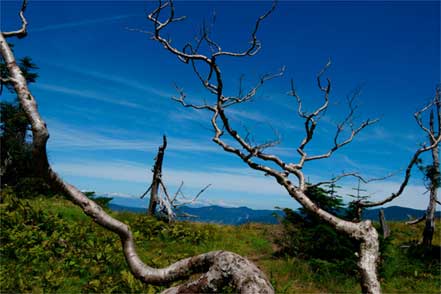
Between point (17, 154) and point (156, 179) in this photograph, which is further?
point (17, 154)

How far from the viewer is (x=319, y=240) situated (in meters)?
14.3

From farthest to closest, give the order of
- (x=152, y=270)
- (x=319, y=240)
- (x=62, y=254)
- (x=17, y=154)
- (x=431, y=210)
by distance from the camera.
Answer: (x=17, y=154) < (x=431, y=210) < (x=319, y=240) < (x=62, y=254) < (x=152, y=270)

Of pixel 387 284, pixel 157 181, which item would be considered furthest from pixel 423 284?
pixel 157 181

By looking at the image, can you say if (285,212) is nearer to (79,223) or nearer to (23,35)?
(79,223)

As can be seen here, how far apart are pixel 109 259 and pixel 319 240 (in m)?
7.52

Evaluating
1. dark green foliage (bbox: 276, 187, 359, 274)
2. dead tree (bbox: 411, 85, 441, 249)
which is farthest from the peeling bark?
dark green foliage (bbox: 276, 187, 359, 274)

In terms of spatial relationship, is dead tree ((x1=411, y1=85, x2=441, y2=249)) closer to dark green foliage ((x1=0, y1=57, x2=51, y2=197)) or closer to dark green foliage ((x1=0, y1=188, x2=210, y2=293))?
dark green foliage ((x1=0, y1=188, x2=210, y2=293))

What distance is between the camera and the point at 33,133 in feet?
11.5

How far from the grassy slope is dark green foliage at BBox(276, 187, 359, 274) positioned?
21.1 inches

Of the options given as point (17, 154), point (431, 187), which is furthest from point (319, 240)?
point (17, 154)

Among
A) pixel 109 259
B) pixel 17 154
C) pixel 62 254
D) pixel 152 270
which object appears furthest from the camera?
pixel 17 154

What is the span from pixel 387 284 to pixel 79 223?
11097 millimetres

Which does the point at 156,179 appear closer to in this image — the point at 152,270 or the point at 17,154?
the point at 17,154

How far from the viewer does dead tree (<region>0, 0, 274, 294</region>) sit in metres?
3.56
